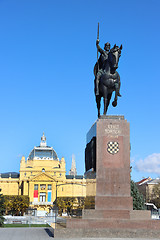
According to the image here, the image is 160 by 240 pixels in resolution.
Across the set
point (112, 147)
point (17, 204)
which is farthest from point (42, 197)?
point (112, 147)

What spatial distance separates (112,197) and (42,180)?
8446cm

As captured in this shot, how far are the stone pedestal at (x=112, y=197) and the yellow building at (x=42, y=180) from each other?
7917cm

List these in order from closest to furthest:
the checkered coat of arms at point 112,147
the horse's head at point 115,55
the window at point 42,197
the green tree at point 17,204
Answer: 1. the checkered coat of arms at point 112,147
2. the horse's head at point 115,55
3. the green tree at point 17,204
4. the window at point 42,197

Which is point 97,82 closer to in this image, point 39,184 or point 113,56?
point 113,56

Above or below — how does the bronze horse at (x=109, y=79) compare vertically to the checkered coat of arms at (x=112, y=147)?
above

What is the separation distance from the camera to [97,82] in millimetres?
18688

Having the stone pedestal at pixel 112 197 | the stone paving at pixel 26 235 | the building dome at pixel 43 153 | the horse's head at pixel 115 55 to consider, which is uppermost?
the building dome at pixel 43 153

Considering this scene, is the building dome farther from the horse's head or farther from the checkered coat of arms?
the checkered coat of arms

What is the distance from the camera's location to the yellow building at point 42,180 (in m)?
98.2

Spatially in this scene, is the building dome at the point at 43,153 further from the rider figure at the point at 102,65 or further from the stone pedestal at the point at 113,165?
the stone pedestal at the point at 113,165

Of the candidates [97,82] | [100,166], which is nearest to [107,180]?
[100,166]

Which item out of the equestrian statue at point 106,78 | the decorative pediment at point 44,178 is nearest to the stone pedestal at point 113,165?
the equestrian statue at point 106,78

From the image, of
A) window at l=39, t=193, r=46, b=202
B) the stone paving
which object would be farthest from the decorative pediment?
the stone paving

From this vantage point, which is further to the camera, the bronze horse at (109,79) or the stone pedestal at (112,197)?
the bronze horse at (109,79)
